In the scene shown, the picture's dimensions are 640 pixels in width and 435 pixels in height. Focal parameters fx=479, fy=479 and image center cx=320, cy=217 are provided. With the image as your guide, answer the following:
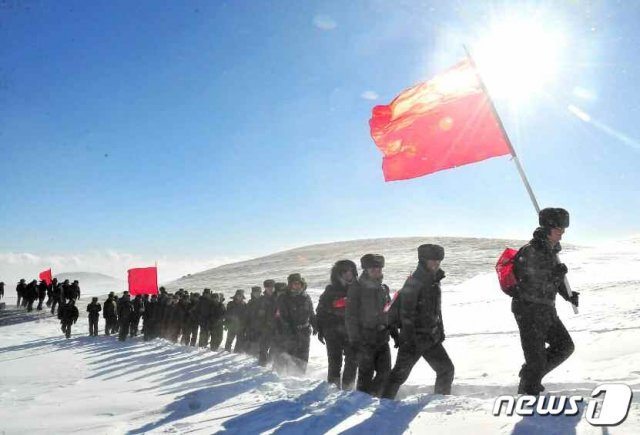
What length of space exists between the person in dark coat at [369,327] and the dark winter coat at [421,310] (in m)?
0.65

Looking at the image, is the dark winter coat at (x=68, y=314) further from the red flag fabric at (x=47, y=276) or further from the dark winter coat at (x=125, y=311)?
the red flag fabric at (x=47, y=276)

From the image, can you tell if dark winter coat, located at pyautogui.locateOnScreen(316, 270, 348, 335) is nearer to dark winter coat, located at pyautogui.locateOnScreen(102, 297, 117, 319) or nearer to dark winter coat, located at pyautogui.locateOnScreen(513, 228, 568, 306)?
dark winter coat, located at pyautogui.locateOnScreen(513, 228, 568, 306)

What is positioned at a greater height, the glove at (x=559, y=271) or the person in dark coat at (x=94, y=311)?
the glove at (x=559, y=271)

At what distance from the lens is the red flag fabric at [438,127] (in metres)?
7.46

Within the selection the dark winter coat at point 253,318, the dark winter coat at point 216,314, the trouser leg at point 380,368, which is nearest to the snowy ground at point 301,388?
the trouser leg at point 380,368

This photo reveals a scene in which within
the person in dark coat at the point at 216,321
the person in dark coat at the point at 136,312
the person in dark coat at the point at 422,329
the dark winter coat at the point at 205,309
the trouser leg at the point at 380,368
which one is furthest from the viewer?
the person in dark coat at the point at 136,312

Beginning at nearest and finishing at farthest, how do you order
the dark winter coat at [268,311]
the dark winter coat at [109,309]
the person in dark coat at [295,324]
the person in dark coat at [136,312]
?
the person in dark coat at [295,324]
the dark winter coat at [268,311]
the person in dark coat at [136,312]
the dark winter coat at [109,309]

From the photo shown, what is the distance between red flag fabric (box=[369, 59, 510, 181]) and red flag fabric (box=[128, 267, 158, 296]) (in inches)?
565

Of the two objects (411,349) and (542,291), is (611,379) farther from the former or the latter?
(411,349)

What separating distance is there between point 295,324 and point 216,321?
262 inches

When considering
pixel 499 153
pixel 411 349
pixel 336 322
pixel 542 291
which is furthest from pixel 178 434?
pixel 499 153

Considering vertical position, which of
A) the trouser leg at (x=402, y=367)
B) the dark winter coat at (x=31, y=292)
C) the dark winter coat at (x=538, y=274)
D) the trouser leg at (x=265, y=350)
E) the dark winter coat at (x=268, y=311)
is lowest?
the trouser leg at (x=265, y=350)

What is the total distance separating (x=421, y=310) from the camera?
16.8 feet

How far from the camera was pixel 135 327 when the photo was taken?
1978 centimetres
